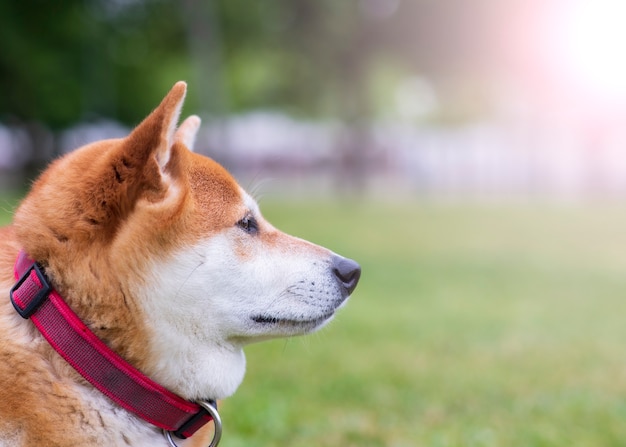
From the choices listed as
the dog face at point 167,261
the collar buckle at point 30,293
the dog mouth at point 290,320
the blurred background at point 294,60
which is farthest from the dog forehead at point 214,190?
the blurred background at point 294,60

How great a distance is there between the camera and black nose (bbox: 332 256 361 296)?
9.02ft

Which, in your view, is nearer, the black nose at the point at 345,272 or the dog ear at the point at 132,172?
the dog ear at the point at 132,172

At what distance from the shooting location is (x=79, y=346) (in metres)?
2.25

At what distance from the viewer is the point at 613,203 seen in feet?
83.9

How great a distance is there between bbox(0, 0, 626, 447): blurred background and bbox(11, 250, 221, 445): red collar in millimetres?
885

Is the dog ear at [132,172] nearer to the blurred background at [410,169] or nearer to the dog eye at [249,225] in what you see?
the dog eye at [249,225]

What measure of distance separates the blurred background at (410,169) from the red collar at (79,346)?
Result: 89 cm

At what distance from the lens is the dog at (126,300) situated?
88.6 inches

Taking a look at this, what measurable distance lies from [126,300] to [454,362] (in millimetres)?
3807

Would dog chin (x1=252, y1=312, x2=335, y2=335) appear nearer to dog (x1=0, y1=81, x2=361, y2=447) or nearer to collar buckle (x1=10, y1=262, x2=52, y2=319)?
dog (x1=0, y1=81, x2=361, y2=447)

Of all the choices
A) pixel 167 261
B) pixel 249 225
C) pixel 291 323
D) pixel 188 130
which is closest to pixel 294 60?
pixel 188 130

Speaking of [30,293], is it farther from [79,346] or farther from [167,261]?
[167,261]

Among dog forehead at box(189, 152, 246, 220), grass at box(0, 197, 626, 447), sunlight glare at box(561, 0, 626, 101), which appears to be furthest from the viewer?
sunlight glare at box(561, 0, 626, 101)

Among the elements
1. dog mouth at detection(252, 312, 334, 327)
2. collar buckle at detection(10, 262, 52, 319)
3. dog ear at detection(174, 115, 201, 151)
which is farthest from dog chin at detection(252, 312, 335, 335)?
dog ear at detection(174, 115, 201, 151)
